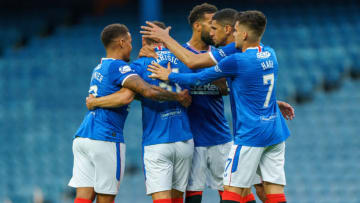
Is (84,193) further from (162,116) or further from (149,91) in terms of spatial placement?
(149,91)

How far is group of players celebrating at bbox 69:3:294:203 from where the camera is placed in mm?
4754

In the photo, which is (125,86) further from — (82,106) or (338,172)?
(82,106)

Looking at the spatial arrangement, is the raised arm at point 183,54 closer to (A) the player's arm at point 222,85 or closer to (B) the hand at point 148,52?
(B) the hand at point 148,52

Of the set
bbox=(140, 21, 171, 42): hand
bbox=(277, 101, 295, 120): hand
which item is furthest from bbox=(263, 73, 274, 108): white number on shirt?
bbox=(140, 21, 171, 42): hand

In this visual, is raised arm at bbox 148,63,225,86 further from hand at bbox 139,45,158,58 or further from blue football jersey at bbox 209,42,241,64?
blue football jersey at bbox 209,42,241,64

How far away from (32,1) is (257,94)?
15.4 m

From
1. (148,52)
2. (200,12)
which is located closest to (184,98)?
(148,52)

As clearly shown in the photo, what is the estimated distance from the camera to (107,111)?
519 cm

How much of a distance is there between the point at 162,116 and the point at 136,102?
788 centimetres

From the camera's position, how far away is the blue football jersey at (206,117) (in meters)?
5.54

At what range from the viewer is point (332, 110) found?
12172mm

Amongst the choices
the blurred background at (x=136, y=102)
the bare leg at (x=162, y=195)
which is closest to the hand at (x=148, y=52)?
the bare leg at (x=162, y=195)

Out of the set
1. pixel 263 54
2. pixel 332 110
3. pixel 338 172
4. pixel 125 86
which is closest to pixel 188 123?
pixel 125 86

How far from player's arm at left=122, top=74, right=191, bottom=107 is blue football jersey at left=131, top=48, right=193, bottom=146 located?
11 cm
